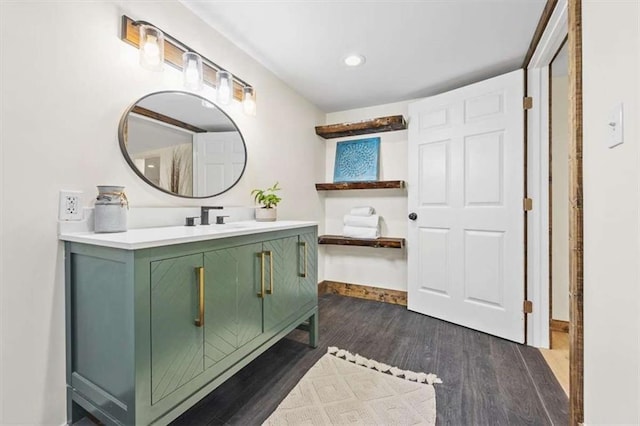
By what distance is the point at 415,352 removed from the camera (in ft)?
6.23

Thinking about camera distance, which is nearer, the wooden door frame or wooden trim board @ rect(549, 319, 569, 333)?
the wooden door frame

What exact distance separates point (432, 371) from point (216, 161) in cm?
187

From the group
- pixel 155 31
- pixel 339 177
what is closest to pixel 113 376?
pixel 155 31

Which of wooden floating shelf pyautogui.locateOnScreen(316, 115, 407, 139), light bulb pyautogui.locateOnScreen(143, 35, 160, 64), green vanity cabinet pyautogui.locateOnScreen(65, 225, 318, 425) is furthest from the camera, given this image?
wooden floating shelf pyautogui.locateOnScreen(316, 115, 407, 139)

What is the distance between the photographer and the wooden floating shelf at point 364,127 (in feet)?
8.85

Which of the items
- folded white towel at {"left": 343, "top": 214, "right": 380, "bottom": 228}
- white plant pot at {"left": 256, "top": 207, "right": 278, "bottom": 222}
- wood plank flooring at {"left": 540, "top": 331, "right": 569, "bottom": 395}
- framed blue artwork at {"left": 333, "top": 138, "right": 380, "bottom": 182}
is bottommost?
wood plank flooring at {"left": 540, "top": 331, "right": 569, "bottom": 395}

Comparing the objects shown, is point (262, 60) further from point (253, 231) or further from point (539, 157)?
point (539, 157)

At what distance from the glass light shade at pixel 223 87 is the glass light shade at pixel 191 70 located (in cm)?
16

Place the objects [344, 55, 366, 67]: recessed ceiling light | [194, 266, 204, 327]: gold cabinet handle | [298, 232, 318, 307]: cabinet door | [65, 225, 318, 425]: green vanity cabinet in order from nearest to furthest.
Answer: [65, 225, 318, 425]: green vanity cabinet
[194, 266, 204, 327]: gold cabinet handle
[298, 232, 318, 307]: cabinet door
[344, 55, 366, 67]: recessed ceiling light

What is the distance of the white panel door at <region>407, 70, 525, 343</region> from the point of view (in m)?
2.09

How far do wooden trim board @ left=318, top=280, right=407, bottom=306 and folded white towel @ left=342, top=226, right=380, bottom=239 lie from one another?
0.58 meters

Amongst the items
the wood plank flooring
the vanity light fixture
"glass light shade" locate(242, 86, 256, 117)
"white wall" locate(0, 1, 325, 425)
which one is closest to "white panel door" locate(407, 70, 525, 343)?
the wood plank flooring

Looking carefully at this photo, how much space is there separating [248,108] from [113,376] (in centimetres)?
171
